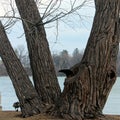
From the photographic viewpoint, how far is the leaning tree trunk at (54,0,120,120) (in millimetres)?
8352

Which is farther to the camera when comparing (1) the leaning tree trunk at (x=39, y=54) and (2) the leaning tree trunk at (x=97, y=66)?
(1) the leaning tree trunk at (x=39, y=54)

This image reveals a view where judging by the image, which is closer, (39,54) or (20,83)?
(20,83)

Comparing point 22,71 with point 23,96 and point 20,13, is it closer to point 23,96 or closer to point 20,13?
point 23,96

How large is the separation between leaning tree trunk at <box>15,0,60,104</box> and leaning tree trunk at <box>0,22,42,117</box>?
13.8 inches

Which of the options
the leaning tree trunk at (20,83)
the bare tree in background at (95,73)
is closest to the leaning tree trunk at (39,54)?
the leaning tree trunk at (20,83)

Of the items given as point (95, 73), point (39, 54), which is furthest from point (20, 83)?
point (95, 73)

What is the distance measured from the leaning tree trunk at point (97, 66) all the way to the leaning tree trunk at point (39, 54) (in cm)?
113

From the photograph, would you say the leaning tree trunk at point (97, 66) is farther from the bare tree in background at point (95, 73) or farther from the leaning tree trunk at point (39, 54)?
the leaning tree trunk at point (39, 54)

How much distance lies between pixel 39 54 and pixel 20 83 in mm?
790

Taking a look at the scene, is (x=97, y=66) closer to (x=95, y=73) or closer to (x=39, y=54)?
(x=95, y=73)

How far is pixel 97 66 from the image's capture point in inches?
329

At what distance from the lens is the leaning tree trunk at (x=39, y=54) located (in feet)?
31.6

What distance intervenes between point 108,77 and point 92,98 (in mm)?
500

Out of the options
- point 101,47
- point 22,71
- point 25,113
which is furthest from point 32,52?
point 101,47
